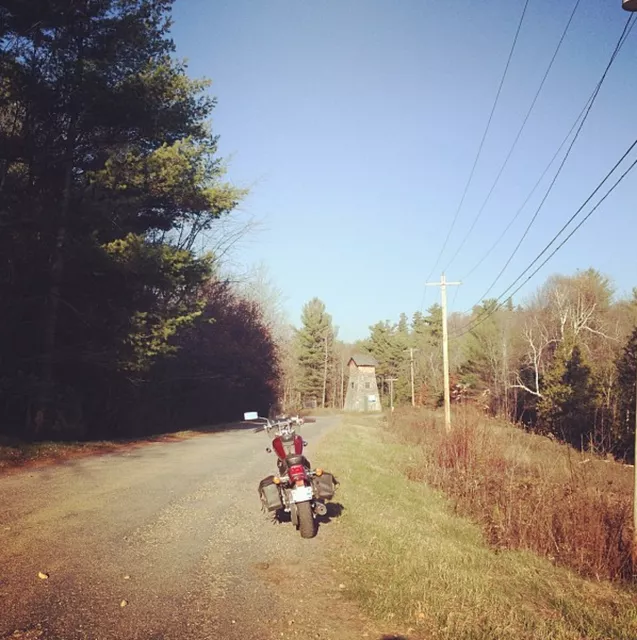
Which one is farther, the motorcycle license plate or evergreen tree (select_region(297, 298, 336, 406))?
evergreen tree (select_region(297, 298, 336, 406))

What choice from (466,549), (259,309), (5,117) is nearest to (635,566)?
(466,549)

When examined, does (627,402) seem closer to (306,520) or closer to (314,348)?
(306,520)

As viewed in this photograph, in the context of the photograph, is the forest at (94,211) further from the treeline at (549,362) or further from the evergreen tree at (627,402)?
the treeline at (549,362)

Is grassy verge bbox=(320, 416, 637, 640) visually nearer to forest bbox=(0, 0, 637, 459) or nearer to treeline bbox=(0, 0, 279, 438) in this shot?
forest bbox=(0, 0, 637, 459)

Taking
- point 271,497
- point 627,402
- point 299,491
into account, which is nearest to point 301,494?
point 299,491

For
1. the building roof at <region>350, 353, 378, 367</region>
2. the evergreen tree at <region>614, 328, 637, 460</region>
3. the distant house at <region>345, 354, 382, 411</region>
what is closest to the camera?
the evergreen tree at <region>614, 328, 637, 460</region>

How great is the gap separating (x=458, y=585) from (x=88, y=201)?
1433 cm

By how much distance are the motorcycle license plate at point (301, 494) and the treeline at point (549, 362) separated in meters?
5.66

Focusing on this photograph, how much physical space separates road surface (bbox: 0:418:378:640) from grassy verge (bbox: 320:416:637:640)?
1.26 feet

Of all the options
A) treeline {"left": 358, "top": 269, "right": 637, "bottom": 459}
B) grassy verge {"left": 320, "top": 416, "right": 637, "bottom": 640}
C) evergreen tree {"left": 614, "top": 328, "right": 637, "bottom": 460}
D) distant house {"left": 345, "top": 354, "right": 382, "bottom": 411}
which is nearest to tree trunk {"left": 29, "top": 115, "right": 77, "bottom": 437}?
grassy verge {"left": 320, "top": 416, "right": 637, "bottom": 640}

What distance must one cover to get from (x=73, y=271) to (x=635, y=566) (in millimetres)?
15515

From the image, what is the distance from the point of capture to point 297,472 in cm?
644

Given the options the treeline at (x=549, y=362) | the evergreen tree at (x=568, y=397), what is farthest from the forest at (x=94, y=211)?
the evergreen tree at (x=568, y=397)

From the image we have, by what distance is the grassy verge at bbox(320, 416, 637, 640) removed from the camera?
167 inches
